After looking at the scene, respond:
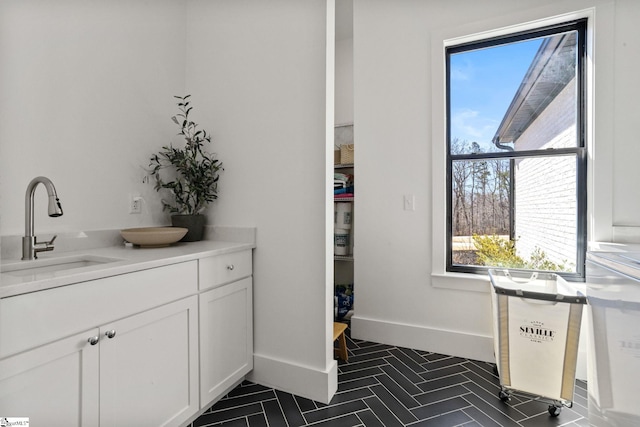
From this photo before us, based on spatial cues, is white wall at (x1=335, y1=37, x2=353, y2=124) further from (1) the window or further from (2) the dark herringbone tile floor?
(2) the dark herringbone tile floor

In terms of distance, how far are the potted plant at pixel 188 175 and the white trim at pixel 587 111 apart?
5.25 feet

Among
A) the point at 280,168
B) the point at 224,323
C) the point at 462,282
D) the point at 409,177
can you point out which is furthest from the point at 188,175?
the point at 462,282

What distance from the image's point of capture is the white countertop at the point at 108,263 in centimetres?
90

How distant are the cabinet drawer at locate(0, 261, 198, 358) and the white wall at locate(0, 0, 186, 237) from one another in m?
0.65

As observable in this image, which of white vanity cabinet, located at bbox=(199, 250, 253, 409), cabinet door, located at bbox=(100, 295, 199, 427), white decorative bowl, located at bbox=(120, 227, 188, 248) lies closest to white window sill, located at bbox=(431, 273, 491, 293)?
white vanity cabinet, located at bbox=(199, 250, 253, 409)

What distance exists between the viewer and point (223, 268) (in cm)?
162

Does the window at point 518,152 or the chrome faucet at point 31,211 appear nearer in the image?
the chrome faucet at point 31,211

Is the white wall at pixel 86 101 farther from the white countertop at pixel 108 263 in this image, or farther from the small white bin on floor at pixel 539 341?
the small white bin on floor at pixel 539 341

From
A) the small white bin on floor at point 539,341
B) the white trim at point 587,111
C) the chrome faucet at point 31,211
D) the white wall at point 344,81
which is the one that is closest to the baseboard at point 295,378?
the small white bin on floor at point 539,341

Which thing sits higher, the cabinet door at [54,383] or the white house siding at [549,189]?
the white house siding at [549,189]

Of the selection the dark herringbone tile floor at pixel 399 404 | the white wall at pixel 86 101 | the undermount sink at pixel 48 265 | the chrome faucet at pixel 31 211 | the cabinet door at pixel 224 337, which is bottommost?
the dark herringbone tile floor at pixel 399 404

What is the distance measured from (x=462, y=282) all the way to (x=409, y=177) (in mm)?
872

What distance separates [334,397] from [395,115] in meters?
2.02

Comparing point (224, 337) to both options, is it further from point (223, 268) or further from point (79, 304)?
point (79, 304)
